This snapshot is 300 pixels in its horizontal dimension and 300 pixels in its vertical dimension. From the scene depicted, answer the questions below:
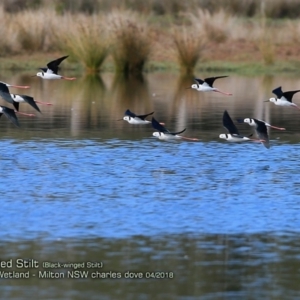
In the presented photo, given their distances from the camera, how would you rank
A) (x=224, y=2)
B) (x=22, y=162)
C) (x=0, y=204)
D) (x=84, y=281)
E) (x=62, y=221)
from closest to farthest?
(x=84, y=281) < (x=62, y=221) < (x=0, y=204) < (x=22, y=162) < (x=224, y=2)

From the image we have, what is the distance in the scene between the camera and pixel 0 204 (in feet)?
29.3

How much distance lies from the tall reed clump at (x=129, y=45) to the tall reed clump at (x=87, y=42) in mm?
251

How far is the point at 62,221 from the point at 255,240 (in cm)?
154

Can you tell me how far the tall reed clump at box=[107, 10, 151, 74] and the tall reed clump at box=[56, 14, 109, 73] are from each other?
25cm

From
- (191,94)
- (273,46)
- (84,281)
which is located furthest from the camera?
(273,46)

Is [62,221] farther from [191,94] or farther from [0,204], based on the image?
[191,94]

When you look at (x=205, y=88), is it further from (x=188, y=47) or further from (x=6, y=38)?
(x=6, y=38)

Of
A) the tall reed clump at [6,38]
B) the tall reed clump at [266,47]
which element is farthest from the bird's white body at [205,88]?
the tall reed clump at [6,38]

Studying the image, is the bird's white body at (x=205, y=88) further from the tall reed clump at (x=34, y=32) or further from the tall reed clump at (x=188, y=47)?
the tall reed clump at (x=34, y=32)

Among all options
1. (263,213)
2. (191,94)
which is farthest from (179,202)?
(191,94)

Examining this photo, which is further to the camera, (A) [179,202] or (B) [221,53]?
(B) [221,53]

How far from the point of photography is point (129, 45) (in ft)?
81.2

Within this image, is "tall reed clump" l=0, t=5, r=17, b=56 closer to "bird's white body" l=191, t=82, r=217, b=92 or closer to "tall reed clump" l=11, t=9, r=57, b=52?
"tall reed clump" l=11, t=9, r=57, b=52

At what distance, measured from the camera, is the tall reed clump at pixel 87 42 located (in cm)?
2464
